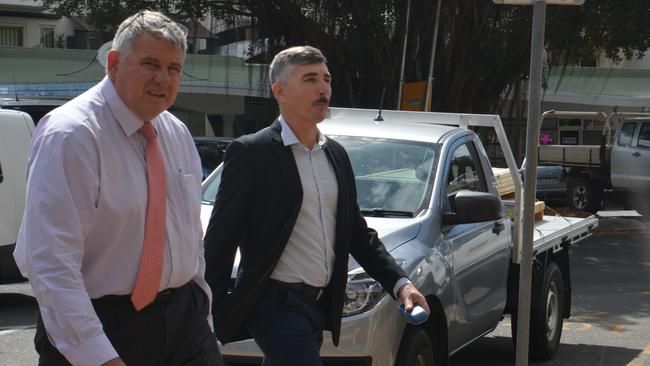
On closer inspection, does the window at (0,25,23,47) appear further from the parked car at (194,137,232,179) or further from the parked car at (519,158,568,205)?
the parked car at (194,137,232,179)

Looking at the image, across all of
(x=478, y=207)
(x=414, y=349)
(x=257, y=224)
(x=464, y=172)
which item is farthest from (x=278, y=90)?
(x=464, y=172)

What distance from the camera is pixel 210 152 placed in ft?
46.9

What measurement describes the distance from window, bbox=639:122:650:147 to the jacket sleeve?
19.6 meters

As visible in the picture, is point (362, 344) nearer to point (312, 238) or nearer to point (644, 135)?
point (312, 238)

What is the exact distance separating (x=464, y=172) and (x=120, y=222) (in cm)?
446

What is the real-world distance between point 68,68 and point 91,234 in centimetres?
2750

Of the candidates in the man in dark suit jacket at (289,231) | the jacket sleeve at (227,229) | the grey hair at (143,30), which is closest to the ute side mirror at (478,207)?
the man in dark suit jacket at (289,231)

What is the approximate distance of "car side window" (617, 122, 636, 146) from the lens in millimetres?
23391

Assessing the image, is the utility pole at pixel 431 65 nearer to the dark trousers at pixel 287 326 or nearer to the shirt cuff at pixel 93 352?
the dark trousers at pixel 287 326

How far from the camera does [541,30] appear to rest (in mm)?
5441

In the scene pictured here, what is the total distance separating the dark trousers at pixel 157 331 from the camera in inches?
129

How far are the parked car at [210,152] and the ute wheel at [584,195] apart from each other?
38.6 feet

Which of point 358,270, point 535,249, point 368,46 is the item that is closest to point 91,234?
point 358,270

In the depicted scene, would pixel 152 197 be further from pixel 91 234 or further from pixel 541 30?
pixel 541 30
